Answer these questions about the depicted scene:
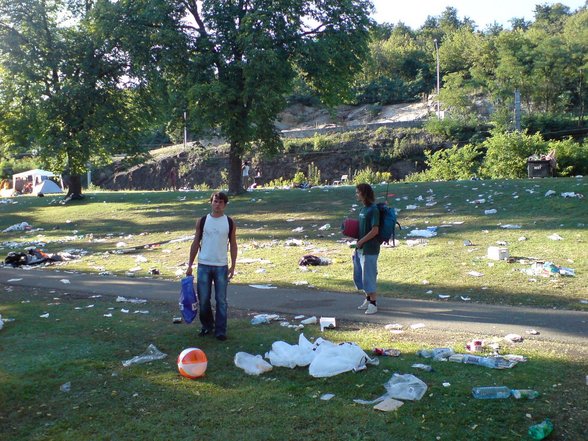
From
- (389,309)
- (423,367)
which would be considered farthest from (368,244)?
(423,367)

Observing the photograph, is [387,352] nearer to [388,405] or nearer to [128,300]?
[388,405]

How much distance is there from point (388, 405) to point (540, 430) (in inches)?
41.6

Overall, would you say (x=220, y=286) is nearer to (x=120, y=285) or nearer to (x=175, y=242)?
(x=120, y=285)

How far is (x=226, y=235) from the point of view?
6.71 meters

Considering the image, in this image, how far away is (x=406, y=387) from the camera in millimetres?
Answer: 4781

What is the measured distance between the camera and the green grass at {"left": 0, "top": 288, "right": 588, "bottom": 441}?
4.25 meters

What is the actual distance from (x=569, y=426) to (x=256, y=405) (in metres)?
2.22

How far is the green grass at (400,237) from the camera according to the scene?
31.6 ft

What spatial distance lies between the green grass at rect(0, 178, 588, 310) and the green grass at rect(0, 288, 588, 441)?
3.20 meters

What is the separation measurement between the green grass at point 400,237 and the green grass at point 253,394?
3202 millimetres

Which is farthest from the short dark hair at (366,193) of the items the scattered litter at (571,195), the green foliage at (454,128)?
the green foliage at (454,128)

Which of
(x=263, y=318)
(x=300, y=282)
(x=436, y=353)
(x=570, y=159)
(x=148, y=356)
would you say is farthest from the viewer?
(x=570, y=159)

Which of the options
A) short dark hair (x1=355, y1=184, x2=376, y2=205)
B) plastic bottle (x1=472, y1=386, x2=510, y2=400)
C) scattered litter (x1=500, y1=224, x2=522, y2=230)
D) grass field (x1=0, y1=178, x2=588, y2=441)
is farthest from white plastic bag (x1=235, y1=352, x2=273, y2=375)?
scattered litter (x1=500, y1=224, x2=522, y2=230)

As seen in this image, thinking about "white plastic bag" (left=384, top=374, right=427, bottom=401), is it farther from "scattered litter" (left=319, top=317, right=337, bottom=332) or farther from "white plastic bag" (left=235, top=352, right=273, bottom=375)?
"scattered litter" (left=319, top=317, right=337, bottom=332)
